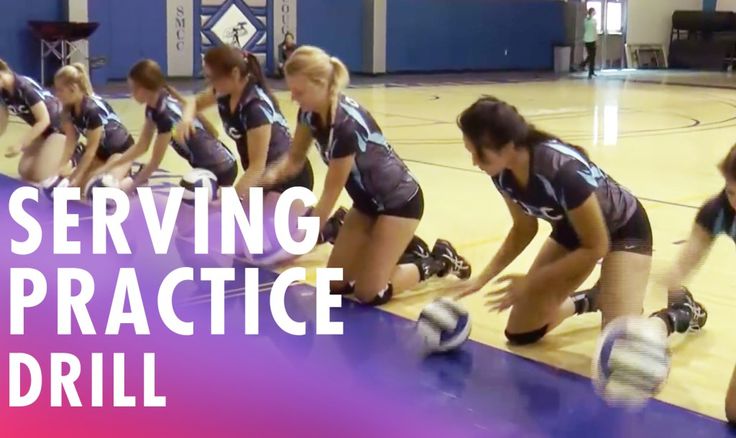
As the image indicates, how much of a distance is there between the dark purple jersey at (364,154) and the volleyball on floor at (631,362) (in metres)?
1.48

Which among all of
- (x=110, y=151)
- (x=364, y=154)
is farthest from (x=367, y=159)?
(x=110, y=151)

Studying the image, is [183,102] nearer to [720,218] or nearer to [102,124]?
[102,124]

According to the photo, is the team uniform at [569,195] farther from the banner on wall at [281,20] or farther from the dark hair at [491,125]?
the banner on wall at [281,20]

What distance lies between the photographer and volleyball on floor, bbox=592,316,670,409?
3.21 metres

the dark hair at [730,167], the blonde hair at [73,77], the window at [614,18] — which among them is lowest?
the dark hair at [730,167]

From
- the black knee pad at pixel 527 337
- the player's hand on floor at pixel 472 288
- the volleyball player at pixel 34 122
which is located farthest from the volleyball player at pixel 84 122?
the player's hand on floor at pixel 472 288

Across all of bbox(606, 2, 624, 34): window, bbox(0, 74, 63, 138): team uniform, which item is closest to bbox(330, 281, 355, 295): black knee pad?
bbox(0, 74, 63, 138): team uniform

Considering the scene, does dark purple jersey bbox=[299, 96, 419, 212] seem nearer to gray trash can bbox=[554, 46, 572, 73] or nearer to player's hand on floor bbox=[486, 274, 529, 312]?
player's hand on floor bbox=[486, 274, 529, 312]

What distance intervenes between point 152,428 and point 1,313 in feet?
4.91

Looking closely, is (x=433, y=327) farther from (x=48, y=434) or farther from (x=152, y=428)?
(x=48, y=434)

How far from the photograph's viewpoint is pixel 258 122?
16.9 ft

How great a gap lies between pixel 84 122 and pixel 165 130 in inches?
38.3

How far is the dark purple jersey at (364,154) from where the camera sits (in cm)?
429

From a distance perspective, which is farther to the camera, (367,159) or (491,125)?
(367,159)
